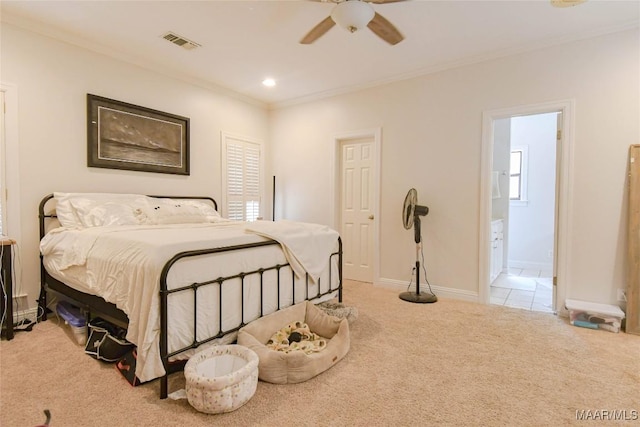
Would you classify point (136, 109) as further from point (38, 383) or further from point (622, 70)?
point (622, 70)

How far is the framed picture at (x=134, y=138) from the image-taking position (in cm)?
339

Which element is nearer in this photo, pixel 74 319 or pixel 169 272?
pixel 169 272

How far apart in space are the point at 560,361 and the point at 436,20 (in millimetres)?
2900

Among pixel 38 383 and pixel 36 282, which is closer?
pixel 38 383

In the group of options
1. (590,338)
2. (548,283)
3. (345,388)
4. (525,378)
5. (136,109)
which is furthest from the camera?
(548,283)

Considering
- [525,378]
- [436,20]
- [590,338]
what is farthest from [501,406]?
[436,20]

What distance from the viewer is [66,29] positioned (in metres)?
3.07

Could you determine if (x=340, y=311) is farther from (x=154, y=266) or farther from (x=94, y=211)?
(x=94, y=211)

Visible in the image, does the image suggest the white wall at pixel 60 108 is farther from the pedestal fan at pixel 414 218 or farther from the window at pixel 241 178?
the pedestal fan at pixel 414 218

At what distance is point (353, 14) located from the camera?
2229mm

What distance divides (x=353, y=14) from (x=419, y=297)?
9.60 ft

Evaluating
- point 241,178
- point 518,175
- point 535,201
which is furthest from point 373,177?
point 535,201

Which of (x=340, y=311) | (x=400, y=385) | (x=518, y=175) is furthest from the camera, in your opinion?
(x=518, y=175)

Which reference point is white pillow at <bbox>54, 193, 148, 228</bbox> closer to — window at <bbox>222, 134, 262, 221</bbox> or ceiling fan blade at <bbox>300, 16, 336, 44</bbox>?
window at <bbox>222, 134, 262, 221</bbox>
